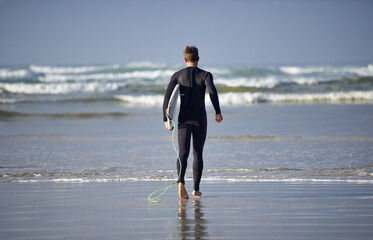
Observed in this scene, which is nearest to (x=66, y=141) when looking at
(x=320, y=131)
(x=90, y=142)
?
(x=90, y=142)

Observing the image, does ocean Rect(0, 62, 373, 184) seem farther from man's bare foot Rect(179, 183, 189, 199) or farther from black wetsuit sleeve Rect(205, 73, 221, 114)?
black wetsuit sleeve Rect(205, 73, 221, 114)

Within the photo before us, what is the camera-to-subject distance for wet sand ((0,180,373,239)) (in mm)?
4301

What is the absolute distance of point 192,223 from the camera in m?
4.66

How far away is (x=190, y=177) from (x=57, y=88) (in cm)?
2785

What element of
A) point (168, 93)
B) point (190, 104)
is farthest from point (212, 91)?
point (168, 93)

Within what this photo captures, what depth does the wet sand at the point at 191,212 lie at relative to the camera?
14.1 feet

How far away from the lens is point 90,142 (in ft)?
38.0

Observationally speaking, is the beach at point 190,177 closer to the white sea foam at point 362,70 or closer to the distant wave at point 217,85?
the distant wave at point 217,85

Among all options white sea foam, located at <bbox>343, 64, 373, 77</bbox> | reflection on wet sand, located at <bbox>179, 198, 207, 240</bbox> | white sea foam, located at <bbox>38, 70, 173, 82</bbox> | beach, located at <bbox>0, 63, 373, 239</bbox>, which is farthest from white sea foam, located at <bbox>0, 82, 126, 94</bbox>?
reflection on wet sand, located at <bbox>179, 198, 207, 240</bbox>

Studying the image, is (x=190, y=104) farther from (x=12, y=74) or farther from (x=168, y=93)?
(x=12, y=74)

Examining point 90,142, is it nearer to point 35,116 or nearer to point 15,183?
point 15,183

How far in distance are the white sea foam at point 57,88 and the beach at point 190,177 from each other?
14900mm

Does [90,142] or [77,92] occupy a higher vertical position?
[77,92]

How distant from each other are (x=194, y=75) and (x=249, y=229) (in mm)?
2178
